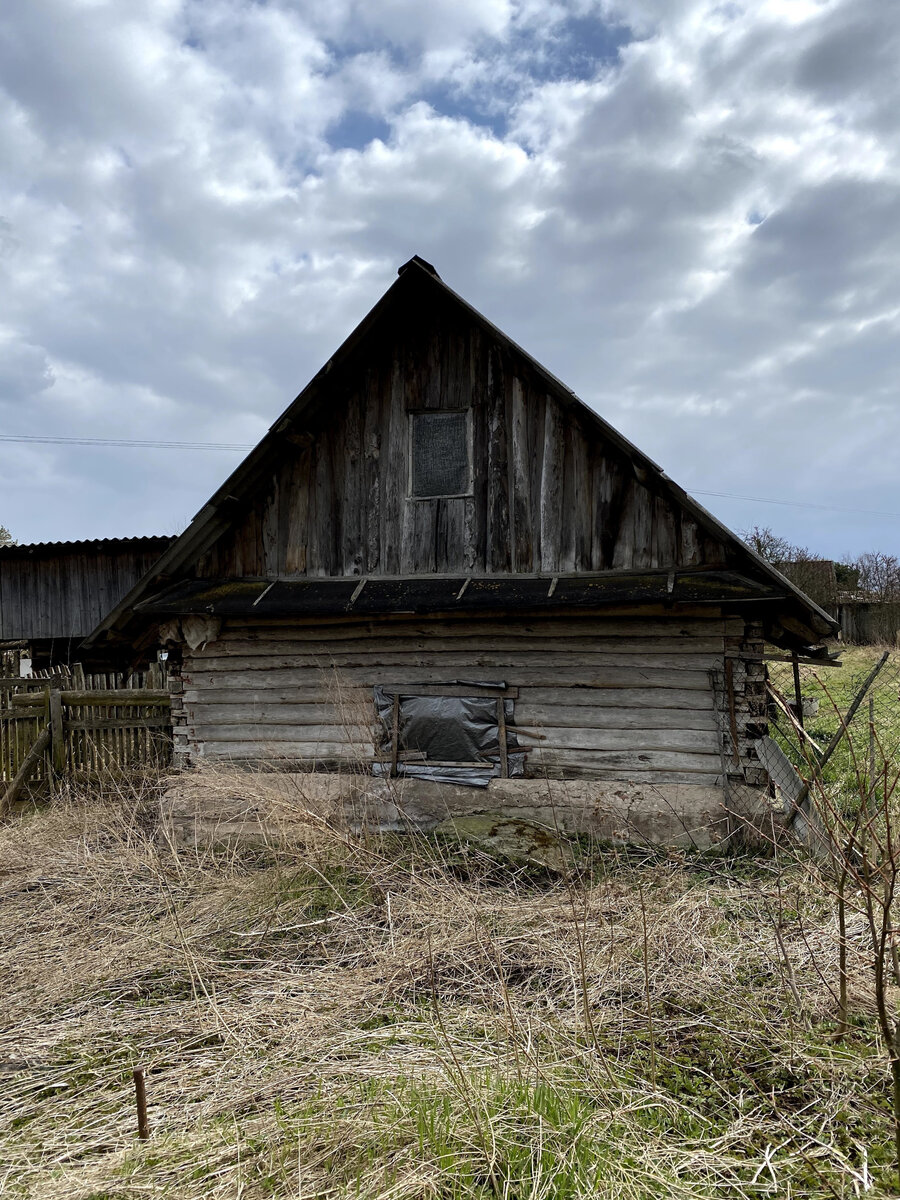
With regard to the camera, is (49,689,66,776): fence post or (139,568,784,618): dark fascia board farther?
(49,689,66,776): fence post

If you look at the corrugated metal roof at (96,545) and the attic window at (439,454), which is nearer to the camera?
the attic window at (439,454)

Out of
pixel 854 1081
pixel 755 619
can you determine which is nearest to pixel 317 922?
pixel 854 1081

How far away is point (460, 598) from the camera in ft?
26.8

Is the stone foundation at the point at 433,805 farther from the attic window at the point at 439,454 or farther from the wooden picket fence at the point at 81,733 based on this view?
the attic window at the point at 439,454

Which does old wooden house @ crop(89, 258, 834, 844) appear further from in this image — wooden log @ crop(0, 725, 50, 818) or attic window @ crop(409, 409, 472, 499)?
wooden log @ crop(0, 725, 50, 818)

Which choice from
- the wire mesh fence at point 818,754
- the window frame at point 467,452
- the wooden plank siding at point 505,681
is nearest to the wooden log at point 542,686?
the wooden plank siding at point 505,681

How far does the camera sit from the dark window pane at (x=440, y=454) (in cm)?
905

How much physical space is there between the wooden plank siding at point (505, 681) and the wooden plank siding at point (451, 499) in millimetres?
753

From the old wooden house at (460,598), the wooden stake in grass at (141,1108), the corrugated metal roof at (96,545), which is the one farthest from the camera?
the corrugated metal roof at (96,545)

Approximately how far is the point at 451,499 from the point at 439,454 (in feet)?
2.03

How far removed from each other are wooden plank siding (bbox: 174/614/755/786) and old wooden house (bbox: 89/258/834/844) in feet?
0.08

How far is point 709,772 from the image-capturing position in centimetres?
786

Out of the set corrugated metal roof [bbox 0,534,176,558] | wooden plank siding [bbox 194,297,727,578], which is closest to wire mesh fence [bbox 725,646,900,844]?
wooden plank siding [bbox 194,297,727,578]

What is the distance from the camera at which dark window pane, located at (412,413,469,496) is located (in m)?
9.05
